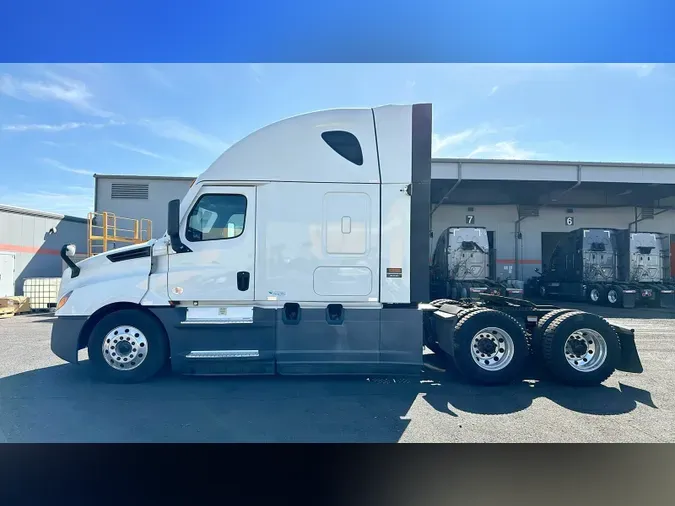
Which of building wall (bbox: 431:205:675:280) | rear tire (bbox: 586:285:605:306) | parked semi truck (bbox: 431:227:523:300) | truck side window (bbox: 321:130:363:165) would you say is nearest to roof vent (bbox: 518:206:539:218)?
building wall (bbox: 431:205:675:280)

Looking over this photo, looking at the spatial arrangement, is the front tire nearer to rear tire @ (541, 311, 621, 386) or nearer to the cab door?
the cab door

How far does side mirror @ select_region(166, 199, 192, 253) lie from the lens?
18.0 feet

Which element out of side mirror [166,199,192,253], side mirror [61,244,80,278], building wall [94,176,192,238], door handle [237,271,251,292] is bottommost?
door handle [237,271,251,292]

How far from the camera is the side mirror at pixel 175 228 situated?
5.48 meters

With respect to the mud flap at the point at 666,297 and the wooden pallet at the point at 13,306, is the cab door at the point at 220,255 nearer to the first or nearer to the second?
the wooden pallet at the point at 13,306

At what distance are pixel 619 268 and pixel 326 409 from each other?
742 inches

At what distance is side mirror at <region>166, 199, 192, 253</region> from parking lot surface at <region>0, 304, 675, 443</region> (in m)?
1.95

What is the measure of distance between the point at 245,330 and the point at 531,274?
21647mm

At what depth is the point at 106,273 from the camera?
5.77m

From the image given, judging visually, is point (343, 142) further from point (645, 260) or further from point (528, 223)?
point (528, 223)

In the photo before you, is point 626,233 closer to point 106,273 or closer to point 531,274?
point 531,274

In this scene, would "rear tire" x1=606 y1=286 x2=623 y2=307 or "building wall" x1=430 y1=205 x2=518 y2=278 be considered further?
"building wall" x1=430 y1=205 x2=518 y2=278

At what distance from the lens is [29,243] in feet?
53.5

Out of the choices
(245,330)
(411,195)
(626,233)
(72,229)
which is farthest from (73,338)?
(626,233)
